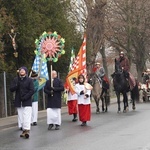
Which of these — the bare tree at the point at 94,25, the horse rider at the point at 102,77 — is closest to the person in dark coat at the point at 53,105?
the horse rider at the point at 102,77

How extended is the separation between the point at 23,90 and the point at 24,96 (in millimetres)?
216

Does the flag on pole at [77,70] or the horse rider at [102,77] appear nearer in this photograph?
the flag on pole at [77,70]

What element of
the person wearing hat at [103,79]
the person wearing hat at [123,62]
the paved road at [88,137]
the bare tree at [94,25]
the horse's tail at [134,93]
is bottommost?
the paved road at [88,137]

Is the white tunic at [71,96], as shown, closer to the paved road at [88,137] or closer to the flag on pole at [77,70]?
the flag on pole at [77,70]

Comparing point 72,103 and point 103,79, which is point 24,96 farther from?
point 103,79

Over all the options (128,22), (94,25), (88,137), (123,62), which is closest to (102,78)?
(123,62)

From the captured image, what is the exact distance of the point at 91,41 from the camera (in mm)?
36000

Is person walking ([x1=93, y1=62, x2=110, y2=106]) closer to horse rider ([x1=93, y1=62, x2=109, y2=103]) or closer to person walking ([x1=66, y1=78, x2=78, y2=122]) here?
Answer: horse rider ([x1=93, y1=62, x2=109, y2=103])

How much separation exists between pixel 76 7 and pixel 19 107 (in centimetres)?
2429

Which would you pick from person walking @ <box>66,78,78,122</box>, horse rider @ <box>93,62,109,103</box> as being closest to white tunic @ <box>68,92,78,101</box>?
person walking @ <box>66,78,78,122</box>

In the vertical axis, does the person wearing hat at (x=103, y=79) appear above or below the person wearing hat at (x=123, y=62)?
below

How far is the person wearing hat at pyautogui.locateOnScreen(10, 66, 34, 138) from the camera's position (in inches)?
584

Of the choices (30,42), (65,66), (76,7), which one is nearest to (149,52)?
(76,7)

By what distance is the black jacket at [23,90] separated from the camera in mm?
14864
